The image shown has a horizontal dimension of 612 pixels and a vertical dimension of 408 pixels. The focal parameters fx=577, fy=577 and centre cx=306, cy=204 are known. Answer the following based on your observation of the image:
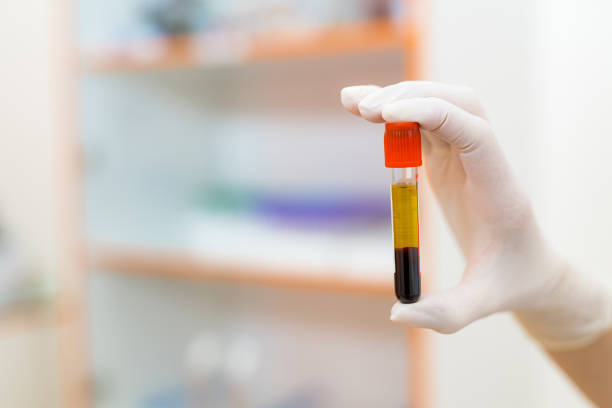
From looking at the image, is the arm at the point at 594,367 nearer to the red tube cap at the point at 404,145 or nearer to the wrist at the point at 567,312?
the wrist at the point at 567,312

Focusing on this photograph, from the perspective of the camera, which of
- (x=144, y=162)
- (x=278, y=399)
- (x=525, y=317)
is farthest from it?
(x=278, y=399)

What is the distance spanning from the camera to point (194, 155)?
51.6 inches

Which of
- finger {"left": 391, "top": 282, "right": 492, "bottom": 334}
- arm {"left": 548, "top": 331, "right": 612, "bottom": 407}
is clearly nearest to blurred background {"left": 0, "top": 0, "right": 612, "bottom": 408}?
arm {"left": 548, "top": 331, "right": 612, "bottom": 407}

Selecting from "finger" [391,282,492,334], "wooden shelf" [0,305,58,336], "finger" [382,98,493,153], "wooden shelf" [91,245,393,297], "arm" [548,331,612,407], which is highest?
"finger" [382,98,493,153]

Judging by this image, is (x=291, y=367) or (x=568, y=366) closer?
(x=568, y=366)

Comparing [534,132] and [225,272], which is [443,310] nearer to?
[534,132]

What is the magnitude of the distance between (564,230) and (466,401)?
298 millimetres

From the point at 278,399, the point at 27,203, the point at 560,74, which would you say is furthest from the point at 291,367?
the point at 560,74

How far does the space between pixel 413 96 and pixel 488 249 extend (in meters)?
0.14

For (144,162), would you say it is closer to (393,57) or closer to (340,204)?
(340,204)

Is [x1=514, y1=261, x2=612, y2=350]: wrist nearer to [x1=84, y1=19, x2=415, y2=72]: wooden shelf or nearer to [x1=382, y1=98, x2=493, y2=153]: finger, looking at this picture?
[x1=382, y1=98, x2=493, y2=153]: finger

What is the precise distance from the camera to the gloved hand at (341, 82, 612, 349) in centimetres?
39

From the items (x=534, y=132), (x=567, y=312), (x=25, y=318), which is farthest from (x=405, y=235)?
(x=25, y=318)

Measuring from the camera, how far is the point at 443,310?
0.40 metres
